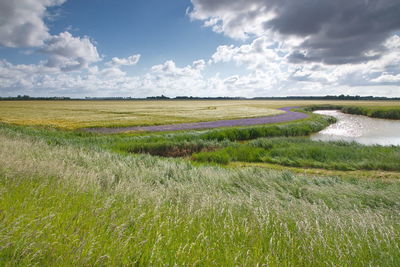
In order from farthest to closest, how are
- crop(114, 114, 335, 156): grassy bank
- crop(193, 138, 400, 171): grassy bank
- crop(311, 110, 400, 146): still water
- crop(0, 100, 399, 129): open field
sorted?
crop(0, 100, 399, 129): open field → crop(311, 110, 400, 146): still water → crop(114, 114, 335, 156): grassy bank → crop(193, 138, 400, 171): grassy bank

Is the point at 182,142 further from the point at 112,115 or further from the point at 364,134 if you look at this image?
the point at 112,115

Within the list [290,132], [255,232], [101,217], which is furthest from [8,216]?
[290,132]

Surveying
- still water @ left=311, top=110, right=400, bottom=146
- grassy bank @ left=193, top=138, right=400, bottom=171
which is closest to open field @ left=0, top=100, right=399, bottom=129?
still water @ left=311, top=110, right=400, bottom=146

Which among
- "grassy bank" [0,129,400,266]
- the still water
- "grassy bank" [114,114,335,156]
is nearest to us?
"grassy bank" [0,129,400,266]

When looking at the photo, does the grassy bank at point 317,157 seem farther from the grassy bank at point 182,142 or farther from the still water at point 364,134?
the still water at point 364,134

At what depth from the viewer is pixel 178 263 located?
8.10ft

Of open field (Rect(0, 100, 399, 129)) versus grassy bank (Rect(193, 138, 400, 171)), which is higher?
open field (Rect(0, 100, 399, 129))

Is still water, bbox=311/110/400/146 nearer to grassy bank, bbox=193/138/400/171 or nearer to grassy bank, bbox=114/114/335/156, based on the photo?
grassy bank, bbox=193/138/400/171

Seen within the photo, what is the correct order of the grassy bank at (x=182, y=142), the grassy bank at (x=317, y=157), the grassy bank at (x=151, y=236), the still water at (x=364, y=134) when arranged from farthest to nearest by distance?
the still water at (x=364, y=134) → the grassy bank at (x=182, y=142) → the grassy bank at (x=317, y=157) → the grassy bank at (x=151, y=236)

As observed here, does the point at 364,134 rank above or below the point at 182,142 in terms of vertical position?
below

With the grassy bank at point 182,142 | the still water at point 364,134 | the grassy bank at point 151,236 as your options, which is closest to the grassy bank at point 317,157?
the grassy bank at point 182,142

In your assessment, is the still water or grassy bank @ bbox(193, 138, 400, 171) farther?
the still water

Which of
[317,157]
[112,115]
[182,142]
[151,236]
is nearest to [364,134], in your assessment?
[317,157]

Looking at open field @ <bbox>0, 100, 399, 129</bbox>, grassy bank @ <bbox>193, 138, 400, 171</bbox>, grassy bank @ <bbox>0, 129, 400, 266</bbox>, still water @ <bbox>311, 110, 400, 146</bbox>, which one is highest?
grassy bank @ <bbox>0, 129, 400, 266</bbox>
